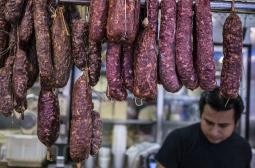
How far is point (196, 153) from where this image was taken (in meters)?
3.73

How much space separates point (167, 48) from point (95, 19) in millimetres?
360

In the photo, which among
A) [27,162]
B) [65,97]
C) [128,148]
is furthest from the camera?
[128,148]

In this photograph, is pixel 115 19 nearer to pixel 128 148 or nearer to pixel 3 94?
pixel 3 94

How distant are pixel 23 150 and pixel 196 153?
198cm

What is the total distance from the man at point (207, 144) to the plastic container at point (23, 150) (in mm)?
1612

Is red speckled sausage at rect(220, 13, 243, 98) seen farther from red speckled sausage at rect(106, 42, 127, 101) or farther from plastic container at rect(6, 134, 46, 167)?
plastic container at rect(6, 134, 46, 167)

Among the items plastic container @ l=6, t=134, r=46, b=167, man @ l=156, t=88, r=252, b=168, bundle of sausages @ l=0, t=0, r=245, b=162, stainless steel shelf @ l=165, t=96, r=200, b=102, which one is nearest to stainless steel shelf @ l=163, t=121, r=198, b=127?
stainless steel shelf @ l=165, t=96, r=200, b=102

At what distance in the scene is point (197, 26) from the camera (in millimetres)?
2221

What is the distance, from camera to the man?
366cm

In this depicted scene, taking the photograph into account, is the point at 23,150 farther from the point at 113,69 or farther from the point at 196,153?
the point at 113,69

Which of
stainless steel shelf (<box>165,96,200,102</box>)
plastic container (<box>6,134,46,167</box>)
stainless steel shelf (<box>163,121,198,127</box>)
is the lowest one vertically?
plastic container (<box>6,134,46,167</box>)

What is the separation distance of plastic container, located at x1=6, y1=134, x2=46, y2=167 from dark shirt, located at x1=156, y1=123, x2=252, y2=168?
63.3 inches

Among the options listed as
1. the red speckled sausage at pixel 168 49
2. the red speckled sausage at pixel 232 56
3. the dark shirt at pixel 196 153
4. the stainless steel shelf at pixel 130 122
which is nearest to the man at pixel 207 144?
the dark shirt at pixel 196 153

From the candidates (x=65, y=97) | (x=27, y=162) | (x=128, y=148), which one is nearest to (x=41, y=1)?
(x=27, y=162)
